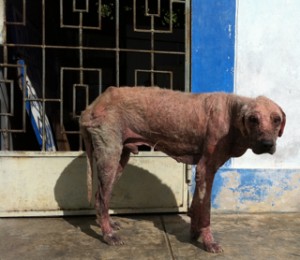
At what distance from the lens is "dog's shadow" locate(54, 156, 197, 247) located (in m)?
4.58

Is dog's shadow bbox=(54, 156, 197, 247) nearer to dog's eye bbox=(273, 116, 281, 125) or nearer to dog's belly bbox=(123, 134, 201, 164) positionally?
dog's belly bbox=(123, 134, 201, 164)

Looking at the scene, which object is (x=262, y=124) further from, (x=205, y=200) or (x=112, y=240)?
(x=112, y=240)

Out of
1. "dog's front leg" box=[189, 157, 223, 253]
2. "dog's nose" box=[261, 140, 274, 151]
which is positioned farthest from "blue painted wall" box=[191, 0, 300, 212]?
"dog's nose" box=[261, 140, 274, 151]

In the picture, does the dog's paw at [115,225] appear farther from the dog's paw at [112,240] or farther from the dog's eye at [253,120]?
the dog's eye at [253,120]

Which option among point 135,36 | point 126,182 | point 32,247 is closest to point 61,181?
point 126,182

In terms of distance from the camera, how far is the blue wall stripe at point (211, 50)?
179 inches

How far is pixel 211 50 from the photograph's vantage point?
4.58 metres

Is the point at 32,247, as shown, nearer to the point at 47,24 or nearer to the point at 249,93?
the point at 249,93

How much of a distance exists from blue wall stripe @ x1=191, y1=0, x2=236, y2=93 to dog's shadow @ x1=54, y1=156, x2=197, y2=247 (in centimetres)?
123

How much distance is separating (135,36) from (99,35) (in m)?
0.62

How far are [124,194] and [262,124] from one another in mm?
2126

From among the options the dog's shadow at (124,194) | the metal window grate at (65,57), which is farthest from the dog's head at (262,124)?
the dog's shadow at (124,194)

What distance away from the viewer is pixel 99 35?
667cm

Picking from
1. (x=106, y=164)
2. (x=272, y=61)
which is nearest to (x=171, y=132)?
(x=106, y=164)
